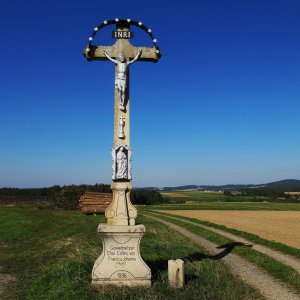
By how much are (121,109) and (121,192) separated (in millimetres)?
2024

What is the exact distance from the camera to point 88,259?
11641 millimetres

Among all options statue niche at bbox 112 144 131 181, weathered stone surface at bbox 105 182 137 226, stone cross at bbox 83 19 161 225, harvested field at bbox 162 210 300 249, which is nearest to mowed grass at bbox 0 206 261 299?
weathered stone surface at bbox 105 182 137 226

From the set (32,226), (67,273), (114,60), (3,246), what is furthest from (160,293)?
(32,226)

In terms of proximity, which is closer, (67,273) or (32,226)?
(67,273)

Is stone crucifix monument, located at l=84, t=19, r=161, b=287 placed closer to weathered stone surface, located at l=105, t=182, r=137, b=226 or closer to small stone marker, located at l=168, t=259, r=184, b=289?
weathered stone surface, located at l=105, t=182, r=137, b=226

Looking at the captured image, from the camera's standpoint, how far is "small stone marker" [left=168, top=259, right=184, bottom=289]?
9633 mm

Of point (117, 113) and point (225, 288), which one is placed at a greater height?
point (117, 113)

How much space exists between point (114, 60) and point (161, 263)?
580 cm

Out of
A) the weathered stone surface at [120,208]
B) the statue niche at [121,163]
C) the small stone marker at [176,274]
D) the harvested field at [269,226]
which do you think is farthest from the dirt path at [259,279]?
the harvested field at [269,226]

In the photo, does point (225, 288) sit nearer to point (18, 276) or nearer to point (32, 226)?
point (18, 276)

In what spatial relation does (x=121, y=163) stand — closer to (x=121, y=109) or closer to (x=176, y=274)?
(x=121, y=109)

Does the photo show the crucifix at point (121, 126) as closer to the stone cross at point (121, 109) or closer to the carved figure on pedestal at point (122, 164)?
the stone cross at point (121, 109)

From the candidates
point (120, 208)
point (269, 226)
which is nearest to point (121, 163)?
point (120, 208)

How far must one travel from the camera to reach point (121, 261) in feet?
32.2
